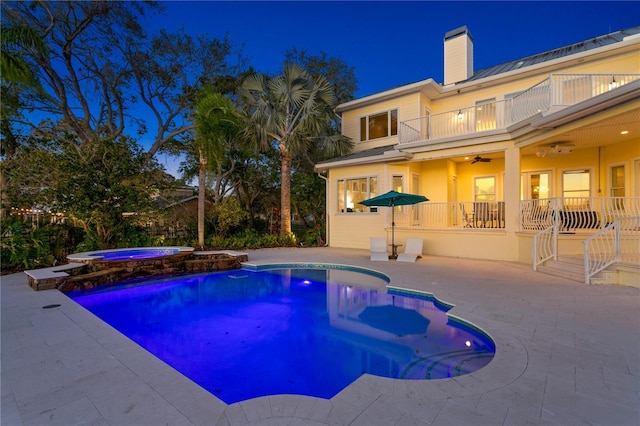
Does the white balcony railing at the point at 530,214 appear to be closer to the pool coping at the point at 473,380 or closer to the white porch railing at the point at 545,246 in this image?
the white porch railing at the point at 545,246

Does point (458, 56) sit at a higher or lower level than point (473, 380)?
higher

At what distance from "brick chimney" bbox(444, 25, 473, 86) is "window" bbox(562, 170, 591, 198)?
627cm

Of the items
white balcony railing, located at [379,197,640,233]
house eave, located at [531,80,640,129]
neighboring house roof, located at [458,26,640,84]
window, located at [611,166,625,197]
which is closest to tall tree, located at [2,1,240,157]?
white balcony railing, located at [379,197,640,233]

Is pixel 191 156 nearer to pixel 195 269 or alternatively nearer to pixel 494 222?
pixel 195 269

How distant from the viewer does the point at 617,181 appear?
1038 cm

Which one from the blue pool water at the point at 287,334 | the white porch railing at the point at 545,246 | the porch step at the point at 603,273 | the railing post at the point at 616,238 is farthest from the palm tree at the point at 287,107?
the railing post at the point at 616,238

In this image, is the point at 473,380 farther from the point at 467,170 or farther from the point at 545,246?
the point at 467,170

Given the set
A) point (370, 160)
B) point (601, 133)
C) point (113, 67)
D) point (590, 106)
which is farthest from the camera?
point (113, 67)

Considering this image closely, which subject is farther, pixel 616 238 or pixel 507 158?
pixel 507 158

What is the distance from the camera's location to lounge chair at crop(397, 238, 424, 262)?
1047cm

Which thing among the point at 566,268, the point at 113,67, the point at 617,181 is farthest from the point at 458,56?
the point at 113,67

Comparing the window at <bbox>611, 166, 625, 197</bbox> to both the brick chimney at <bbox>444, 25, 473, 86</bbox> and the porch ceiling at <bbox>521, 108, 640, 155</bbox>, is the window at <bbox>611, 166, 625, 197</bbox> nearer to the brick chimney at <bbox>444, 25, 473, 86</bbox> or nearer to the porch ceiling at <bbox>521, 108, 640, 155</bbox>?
the porch ceiling at <bbox>521, 108, 640, 155</bbox>

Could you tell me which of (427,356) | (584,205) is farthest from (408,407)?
(584,205)

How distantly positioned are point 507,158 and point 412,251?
4.45 meters
